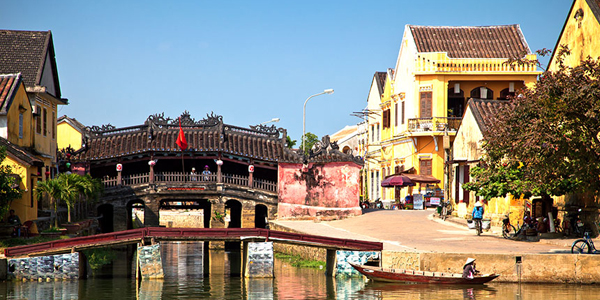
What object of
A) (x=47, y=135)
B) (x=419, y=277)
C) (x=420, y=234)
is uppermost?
(x=47, y=135)

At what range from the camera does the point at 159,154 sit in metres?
45.1

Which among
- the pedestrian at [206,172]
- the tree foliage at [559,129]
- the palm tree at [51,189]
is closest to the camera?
the tree foliage at [559,129]

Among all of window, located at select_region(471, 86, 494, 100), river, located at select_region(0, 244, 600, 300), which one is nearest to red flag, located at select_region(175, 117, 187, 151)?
river, located at select_region(0, 244, 600, 300)

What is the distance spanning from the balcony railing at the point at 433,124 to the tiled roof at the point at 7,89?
991 inches

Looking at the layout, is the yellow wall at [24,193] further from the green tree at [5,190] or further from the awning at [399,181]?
the awning at [399,181]

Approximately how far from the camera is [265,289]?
78.6 ft

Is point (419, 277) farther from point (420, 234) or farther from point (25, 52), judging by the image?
point (25, 52)

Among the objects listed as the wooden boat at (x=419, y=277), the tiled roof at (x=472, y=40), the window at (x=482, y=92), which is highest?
Result: the tiled roof at (x=472, y=40)

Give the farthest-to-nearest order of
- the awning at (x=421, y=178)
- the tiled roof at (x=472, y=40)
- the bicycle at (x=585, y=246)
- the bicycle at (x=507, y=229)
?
the tiled roof at (x=472, y=40), the awning at (x=421, y=178), the bicycle at (x=507, y=229), the bicycle at (x=585, y=246)

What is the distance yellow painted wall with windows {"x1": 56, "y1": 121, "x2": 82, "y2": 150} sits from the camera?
54312mm

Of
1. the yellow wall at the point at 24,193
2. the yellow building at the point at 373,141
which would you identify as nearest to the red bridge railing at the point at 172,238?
the yellow wall at the point at 24,193

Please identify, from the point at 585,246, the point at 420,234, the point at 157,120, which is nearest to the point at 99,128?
the point at 157,120

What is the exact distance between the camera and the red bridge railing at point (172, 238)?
24.8 meters

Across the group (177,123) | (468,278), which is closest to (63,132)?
(177,123)
